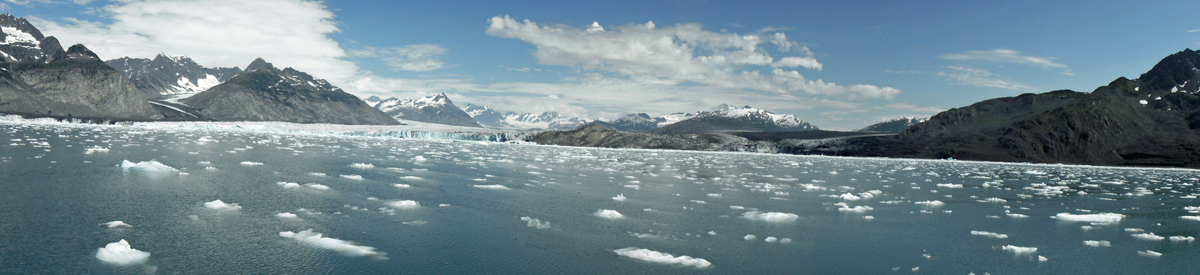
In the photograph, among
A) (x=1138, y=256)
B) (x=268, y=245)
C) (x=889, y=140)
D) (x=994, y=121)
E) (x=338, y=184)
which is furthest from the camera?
(x=994, y=121)

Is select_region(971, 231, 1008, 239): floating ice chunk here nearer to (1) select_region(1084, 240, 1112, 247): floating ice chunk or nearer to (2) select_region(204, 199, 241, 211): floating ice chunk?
(1) select_region(1084, 240, 1112, 247): floating ice chunk

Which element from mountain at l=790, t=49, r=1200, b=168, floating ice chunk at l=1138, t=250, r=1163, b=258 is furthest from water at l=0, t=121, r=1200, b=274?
mountain at l=790, t=49, r=1200, b=168

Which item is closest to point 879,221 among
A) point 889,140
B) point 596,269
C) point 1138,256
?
point 1138,256

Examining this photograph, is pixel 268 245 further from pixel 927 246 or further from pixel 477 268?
pixel 927 246

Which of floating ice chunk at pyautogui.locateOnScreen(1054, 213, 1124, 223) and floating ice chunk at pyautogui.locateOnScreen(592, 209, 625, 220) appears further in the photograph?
floating ice chunk at pyautogui.locateOnScreen(1054, 213, 1124, 223)

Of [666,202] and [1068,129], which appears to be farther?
[1068,129]

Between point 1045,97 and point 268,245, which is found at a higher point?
point 1045,97

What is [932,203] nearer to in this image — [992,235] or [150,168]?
[992,235]
